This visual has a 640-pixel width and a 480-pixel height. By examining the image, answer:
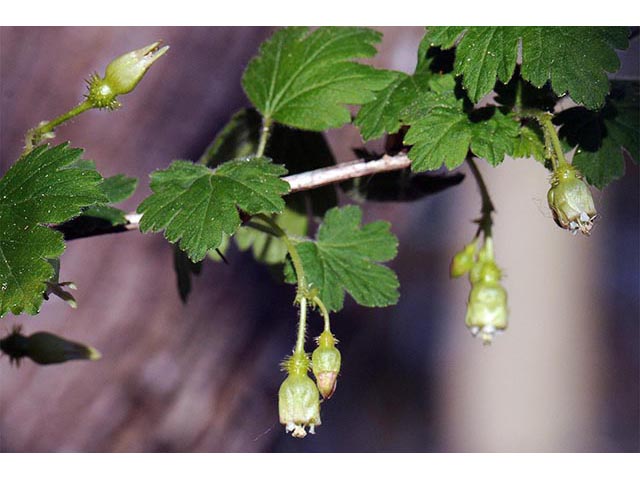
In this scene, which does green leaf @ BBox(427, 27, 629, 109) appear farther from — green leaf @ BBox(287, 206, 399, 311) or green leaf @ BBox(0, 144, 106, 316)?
green leaf @ BBox(0, 144, 106, 316)

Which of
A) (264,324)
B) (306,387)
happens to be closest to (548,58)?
(306,387)

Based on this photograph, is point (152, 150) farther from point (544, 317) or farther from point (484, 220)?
point (484, 220)

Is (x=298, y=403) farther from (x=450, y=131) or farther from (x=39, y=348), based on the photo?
(x=39, y=348)

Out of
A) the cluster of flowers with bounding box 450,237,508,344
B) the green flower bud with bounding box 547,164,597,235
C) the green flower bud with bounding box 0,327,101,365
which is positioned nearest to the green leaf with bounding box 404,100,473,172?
the green flower bud with bounding box 547,164,597,235

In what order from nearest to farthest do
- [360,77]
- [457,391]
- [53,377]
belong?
[360,77] < [53,377] < [457,391]

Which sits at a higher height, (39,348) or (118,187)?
(118,187)
